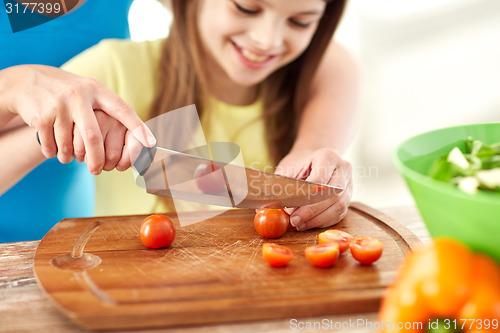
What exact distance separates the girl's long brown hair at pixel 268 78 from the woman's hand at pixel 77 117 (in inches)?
32.2

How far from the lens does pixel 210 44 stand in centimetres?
197

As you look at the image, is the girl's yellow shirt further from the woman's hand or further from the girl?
the woman's hand

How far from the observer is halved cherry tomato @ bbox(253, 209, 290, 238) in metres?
1.35

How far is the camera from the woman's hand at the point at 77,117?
1.22 meters

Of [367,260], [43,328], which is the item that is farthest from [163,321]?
[367,260]

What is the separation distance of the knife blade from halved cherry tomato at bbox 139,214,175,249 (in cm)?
15

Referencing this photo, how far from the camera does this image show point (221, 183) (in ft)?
4.68

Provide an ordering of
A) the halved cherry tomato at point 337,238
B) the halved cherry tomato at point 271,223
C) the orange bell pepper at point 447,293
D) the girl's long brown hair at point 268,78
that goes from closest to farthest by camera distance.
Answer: the orange bell pepper at point 447,293
the halved cherry tomato at point 337,238
the halved cherry tomato at point 271,223
the girl's long brown hair at point 268,78

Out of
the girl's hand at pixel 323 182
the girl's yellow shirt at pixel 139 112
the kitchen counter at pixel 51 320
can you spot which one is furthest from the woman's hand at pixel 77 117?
the girl's yellow shirt at pixel 139 112

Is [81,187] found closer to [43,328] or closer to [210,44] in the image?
[210,44]

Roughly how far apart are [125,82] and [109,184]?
487 millimetres

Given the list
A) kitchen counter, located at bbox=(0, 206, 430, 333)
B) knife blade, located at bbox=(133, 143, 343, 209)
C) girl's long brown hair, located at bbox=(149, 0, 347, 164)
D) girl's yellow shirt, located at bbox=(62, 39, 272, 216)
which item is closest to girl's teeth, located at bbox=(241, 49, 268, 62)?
girl's long brown hair, located at bbox=(149, 0, 347, 164)

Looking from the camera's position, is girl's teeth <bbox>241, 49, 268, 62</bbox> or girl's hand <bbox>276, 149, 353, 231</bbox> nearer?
girl's hand <bbox>276, 149, 353, 231</bbox>

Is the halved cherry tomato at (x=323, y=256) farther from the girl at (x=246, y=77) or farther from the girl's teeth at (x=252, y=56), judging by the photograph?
the girl's teeth at (x=252, y=56)
